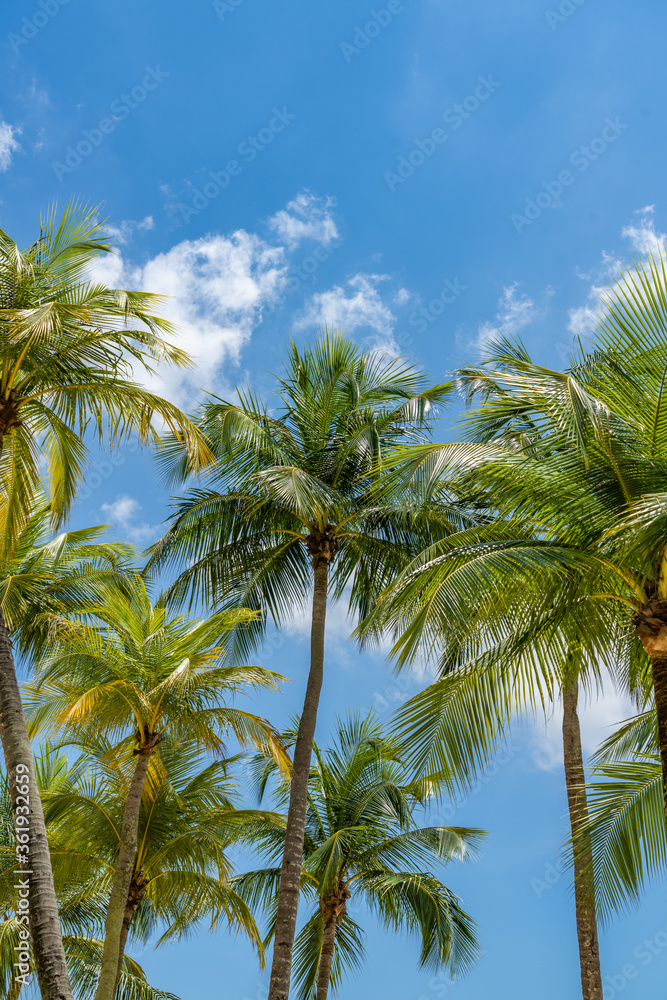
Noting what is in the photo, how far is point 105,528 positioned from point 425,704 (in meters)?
9.55

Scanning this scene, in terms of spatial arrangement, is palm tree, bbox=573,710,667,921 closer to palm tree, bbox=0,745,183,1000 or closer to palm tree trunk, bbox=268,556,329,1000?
palm tree trunk, bbox=268,556,329,1000

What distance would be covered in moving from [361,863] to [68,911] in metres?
5.64

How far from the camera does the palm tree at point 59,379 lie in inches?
356

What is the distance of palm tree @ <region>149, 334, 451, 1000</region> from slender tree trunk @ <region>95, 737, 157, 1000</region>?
2526 millimetres

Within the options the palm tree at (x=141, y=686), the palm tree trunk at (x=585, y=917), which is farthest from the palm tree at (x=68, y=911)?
the palm tree trunk at (x=585, y=917)

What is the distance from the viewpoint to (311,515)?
13.3 meters

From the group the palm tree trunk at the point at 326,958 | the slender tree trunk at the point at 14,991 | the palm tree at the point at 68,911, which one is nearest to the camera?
the palm tree at the point at 68,911

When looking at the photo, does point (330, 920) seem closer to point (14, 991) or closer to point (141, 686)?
point (14, 991)

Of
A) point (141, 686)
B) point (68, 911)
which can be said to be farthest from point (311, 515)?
point (68, 911)

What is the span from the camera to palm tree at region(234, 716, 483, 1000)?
1652 cm

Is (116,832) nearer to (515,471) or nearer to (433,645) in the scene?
(433,645)

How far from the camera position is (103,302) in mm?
10039

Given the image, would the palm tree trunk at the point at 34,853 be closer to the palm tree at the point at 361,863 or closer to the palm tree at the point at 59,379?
the palm tree at the point at 59,379

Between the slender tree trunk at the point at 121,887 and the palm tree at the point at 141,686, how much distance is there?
0.05 ft
